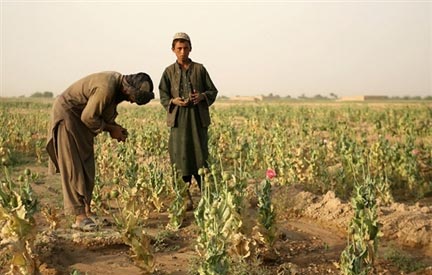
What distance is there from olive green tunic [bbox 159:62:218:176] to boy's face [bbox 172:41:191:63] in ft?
0.38

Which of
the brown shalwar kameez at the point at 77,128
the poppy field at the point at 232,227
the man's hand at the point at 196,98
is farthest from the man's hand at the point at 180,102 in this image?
the brown shalwar kameez at the point at 77,128

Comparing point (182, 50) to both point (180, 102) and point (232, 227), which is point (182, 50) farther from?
point (232, 227)

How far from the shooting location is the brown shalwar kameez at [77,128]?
457 cm

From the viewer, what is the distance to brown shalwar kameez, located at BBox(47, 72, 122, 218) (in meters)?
4.57

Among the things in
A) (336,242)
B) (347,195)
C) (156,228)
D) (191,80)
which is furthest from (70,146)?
(347,195)

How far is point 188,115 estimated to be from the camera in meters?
5.82

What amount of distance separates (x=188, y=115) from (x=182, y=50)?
0.81 m

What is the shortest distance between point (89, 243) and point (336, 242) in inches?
A: 98.1

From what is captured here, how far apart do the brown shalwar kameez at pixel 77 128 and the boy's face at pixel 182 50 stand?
1158mm

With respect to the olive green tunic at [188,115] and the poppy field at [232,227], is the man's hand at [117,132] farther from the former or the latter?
the olive green tunic at [188,115]

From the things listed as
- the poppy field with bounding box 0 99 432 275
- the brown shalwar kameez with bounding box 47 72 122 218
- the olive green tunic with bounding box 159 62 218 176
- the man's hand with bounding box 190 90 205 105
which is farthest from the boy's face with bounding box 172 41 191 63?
the poppy field with bounding box 0 99 432 275

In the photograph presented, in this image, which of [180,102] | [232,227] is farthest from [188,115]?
[232,227]

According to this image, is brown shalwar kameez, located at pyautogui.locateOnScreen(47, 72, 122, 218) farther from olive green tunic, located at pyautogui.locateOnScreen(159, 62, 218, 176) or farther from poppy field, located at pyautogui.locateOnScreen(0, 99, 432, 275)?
olive green tunic, located at pyautogui.locateOnScreen(159, 62, 218, 176)

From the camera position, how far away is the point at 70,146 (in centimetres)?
463
